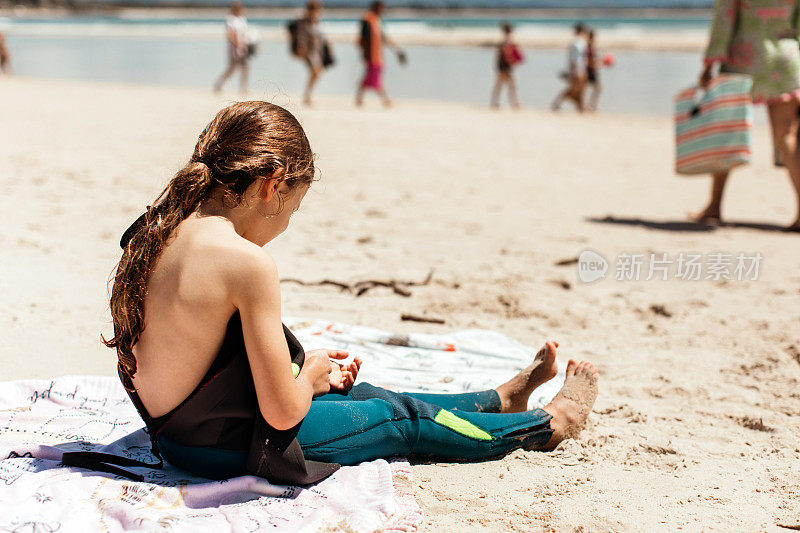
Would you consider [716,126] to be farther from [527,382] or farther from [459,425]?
[459,425]

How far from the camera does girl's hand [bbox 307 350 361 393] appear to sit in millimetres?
2391

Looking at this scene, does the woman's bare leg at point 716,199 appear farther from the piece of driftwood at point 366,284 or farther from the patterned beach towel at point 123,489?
the patterned beach towel at point 123,489

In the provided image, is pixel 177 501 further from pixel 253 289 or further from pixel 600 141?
pixel 600 141

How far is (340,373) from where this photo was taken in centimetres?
243

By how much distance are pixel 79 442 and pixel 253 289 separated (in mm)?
966

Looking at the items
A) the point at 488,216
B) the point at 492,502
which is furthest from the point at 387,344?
the point at 488,216

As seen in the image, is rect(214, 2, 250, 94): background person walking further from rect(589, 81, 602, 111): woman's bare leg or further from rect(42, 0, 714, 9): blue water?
rect(42, 0, 714, 9): blue water

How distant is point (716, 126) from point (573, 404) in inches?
141

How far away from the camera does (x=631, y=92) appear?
17.0 m

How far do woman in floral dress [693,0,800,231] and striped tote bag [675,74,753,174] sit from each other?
0.39 ft

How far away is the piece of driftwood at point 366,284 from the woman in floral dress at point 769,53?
291 centimetres

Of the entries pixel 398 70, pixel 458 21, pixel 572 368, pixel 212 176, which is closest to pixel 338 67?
pixel 398 70

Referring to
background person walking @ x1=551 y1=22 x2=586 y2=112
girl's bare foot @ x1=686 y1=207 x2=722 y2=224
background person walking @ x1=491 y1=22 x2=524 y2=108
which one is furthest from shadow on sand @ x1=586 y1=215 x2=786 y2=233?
background person walking @ x1=491 y1=22 x2=524 y2=108

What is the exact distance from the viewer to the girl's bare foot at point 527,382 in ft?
8.86
